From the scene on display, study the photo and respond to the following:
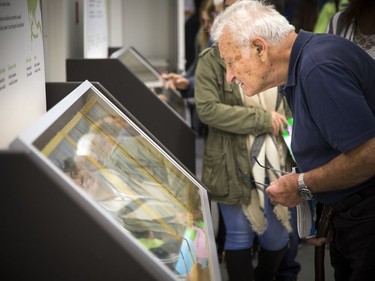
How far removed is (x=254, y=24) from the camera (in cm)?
188

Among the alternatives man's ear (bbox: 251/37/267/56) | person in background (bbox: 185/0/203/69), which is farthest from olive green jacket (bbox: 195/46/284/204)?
person in background (bbox: 185/0/203/69)

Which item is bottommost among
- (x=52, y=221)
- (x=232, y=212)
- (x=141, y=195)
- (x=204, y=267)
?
(x=232, y=212)

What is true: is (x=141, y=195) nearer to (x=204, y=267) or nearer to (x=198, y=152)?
(x=204, y=267)

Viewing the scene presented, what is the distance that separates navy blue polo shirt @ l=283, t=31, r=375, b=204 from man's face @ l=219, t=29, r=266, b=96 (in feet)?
0.36

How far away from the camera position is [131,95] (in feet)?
9.26

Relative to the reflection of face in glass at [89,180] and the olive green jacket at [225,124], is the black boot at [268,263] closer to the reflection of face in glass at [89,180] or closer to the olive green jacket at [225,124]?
the olive green jacket at [225,124]

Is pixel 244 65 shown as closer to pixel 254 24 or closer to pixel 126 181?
pixel 254 24

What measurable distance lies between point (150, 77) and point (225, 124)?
1.01 meters

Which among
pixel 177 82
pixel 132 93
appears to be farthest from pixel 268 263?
pixel 177 82

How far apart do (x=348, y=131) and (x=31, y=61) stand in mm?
998

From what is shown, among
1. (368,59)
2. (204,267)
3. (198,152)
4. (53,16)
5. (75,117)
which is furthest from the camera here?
(198,152)

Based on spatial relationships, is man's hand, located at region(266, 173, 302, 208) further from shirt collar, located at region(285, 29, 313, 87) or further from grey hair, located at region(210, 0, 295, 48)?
grey hair, located at region(210, 0, 295, 48)

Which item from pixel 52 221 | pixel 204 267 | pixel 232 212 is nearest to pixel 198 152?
pixel 232 212

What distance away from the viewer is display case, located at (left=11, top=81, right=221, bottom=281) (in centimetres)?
109
